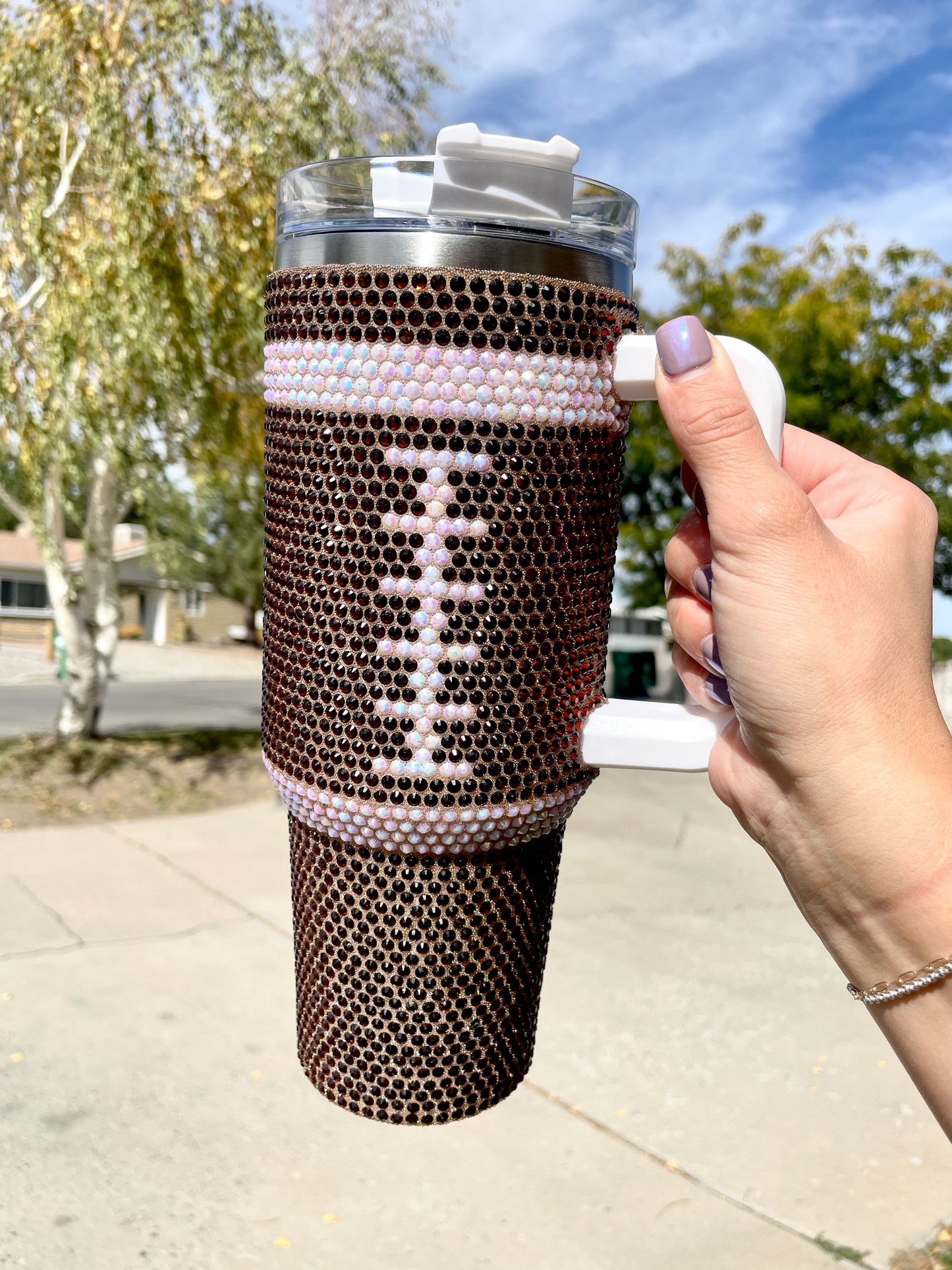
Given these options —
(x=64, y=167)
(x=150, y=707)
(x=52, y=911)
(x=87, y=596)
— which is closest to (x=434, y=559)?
(x=52, y=911)

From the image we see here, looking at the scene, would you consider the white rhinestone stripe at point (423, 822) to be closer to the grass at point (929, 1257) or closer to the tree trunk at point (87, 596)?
the grass at point (929, 1257)

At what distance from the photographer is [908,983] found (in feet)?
3.49

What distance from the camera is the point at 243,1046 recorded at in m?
4.57

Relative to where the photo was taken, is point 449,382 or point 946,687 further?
point 946,687

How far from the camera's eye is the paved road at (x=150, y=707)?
16344 millimetres

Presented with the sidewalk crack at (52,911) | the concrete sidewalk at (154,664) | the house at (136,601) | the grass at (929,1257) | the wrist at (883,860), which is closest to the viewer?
the wrist at (883,860)

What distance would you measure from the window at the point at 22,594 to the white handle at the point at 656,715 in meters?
39.5

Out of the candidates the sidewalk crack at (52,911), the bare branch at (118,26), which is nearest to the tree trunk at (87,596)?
the bare branch at (118,26)

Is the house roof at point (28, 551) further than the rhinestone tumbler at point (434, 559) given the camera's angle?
Yes

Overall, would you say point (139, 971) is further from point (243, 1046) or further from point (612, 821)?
point (612, 821)

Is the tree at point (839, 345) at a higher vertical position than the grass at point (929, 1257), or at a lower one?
higher

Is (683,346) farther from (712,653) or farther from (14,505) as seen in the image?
(14,505)

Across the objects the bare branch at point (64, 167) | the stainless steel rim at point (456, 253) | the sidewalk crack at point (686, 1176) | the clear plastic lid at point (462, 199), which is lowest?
the sidewalk crack at point (686, 1176)

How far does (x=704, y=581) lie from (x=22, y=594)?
40.0 metres
